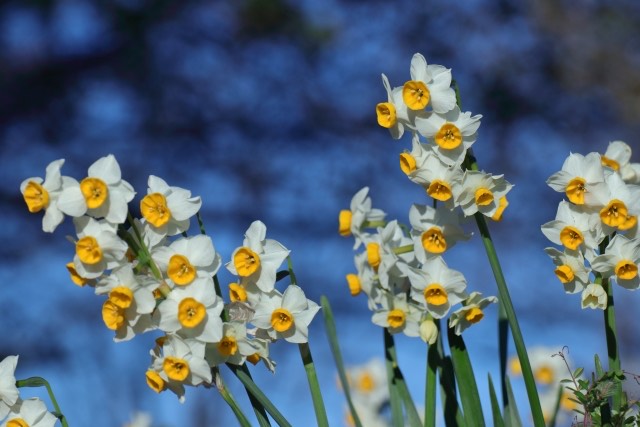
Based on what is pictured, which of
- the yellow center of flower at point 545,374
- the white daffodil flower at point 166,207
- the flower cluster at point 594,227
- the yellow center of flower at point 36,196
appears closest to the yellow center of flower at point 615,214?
the flower cluster at point 594,227

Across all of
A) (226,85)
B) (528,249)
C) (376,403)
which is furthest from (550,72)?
(376,403)

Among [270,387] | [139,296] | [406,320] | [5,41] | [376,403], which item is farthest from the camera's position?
[5,41]

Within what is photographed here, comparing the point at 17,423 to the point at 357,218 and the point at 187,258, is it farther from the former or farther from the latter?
the point at 357,218

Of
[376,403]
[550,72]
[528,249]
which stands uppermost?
[550,72]

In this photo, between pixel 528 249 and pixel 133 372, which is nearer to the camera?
pixel 133 372

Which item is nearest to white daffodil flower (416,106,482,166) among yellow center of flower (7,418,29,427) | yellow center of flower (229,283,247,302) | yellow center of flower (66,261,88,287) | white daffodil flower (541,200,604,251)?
white daffodil flower (541,200,604,251)

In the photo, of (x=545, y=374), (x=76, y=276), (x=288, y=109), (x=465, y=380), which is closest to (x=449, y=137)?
(x=465, y=380)

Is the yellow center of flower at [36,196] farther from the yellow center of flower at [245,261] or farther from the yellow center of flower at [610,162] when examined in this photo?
the yellow center of flower at [610,162]

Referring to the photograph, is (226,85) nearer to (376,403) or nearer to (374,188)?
(374,188)
